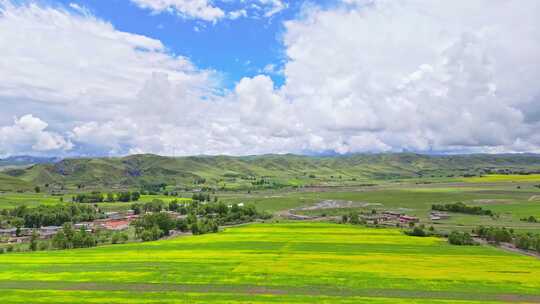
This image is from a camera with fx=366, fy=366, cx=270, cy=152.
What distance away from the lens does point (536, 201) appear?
176 meters

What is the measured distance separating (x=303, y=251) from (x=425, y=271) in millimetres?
27499

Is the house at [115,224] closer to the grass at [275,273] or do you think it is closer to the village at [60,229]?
the village at [60,229]

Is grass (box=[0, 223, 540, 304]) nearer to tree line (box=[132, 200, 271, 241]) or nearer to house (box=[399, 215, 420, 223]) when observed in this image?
tree line (box=[132, 200, 271, 241])

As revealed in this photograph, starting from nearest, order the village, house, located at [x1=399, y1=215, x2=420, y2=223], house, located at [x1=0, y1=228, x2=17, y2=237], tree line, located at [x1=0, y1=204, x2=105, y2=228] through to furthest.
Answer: the village, house, located at [x1=0, y1=228, x2=17, y2=237], house, located at [x1=399, y1=215, x2=420, y2=223], tree line, located at [x1=0, y1=204, x2=105, y2=228]

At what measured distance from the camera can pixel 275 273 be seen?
63.7 meters

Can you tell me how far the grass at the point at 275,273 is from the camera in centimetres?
5228

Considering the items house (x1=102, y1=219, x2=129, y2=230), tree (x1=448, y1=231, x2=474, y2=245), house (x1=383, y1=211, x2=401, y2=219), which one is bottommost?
house (x1=102, y1=219, x2=129, y2=230)

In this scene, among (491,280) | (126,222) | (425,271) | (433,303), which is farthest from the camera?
(126,222)

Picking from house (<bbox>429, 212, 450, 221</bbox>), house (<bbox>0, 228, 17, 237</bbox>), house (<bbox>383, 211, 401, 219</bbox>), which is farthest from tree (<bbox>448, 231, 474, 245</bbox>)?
house (<bbox>0, 228, 17, 237</bbox>)

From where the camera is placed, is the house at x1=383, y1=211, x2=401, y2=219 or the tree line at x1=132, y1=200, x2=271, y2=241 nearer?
the tree line at x1=132, y1=200, x2=271, y2=241

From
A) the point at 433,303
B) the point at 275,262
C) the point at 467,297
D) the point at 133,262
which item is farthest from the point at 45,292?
the point at 467,297

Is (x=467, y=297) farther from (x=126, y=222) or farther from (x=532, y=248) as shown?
(x=126, y=222)

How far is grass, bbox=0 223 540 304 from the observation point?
2058 inches

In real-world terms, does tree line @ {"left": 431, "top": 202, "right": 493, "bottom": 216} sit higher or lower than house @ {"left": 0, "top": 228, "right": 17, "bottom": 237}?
higher
